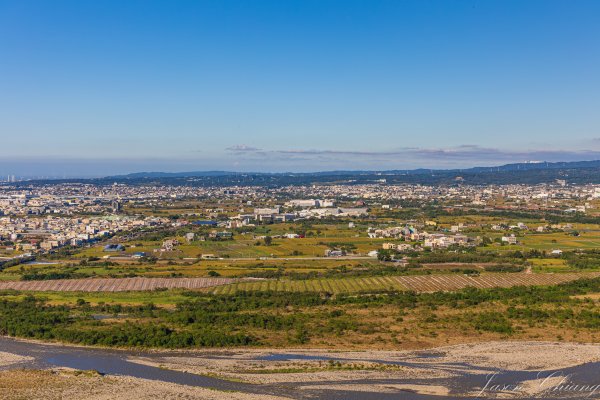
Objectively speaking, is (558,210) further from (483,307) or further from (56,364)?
(56,364)

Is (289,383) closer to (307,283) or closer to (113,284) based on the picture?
(307,283)

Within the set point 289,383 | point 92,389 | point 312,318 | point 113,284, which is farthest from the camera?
point 113,284

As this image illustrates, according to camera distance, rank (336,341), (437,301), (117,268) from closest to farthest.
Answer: (336,341)
(437,301)
(117,268)

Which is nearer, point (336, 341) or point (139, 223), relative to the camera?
point (336, 341)

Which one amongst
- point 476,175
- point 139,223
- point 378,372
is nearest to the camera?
point 378,372

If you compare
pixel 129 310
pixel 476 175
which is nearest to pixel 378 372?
pixel 129 310

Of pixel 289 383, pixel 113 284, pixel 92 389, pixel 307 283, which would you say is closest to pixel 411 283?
pixel 307 283

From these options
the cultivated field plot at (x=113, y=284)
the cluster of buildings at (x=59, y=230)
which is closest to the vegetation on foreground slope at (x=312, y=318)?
the cultivated field plot at (x=113, y=284)
